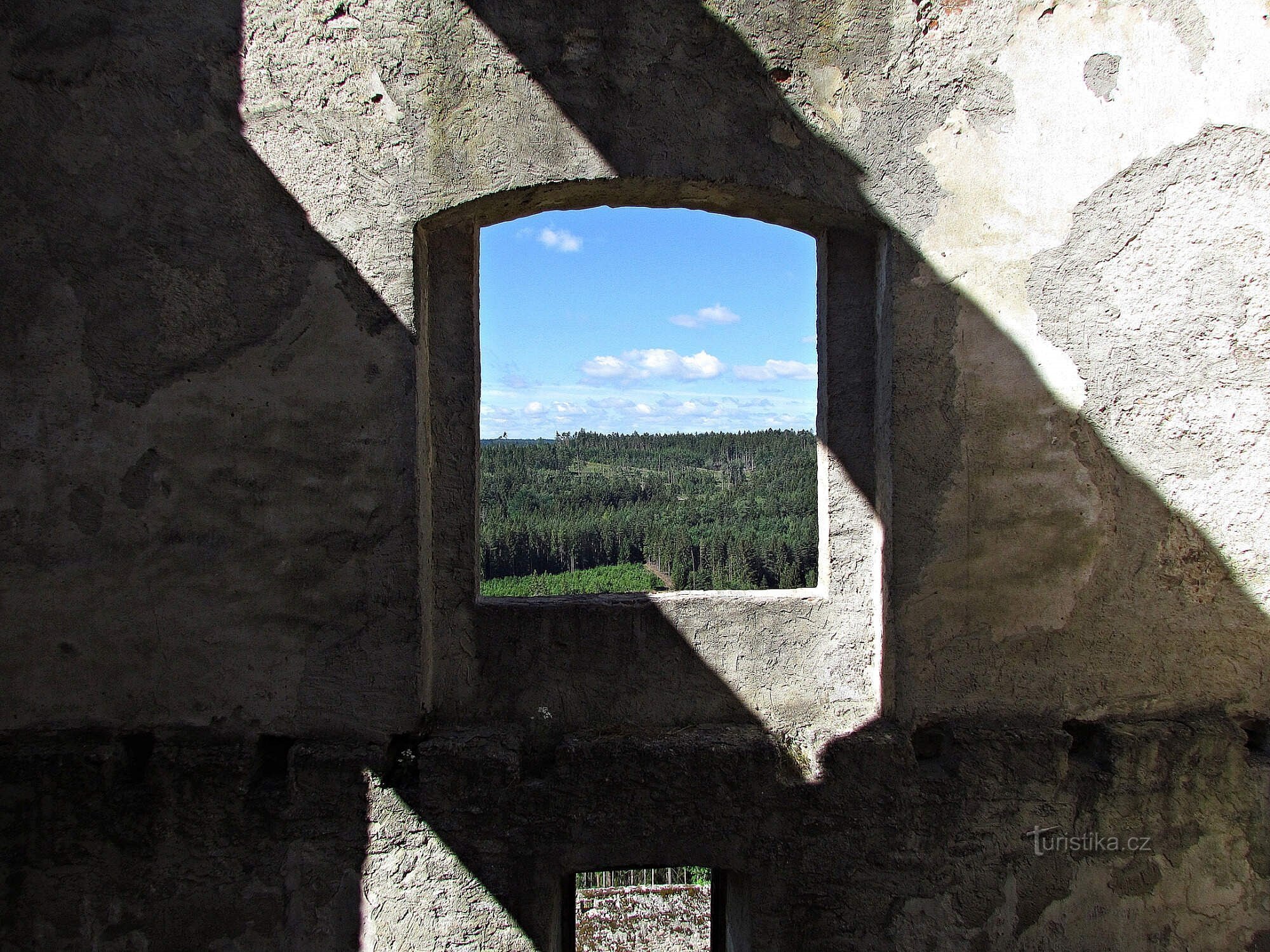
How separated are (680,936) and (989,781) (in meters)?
3.04

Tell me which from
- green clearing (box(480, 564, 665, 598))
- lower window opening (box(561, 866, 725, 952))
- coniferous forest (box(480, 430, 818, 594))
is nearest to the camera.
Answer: lower window opening (box(561, 866, 725, 952))

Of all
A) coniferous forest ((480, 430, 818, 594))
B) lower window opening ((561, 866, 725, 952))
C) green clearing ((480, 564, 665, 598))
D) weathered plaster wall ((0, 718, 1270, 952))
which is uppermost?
coniferous forest ((480, 430, 818, 594))

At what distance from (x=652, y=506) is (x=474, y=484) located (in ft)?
57.2

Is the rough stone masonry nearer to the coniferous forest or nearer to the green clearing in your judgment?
the coniferous forest

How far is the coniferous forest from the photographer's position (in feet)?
41.3

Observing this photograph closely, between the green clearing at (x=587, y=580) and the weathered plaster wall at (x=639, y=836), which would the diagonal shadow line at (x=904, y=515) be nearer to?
the weathered plaster wall at (x=639, y=836)

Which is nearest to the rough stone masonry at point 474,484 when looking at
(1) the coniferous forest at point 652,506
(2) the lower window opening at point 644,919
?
(2) the lower window opening at point 644,919

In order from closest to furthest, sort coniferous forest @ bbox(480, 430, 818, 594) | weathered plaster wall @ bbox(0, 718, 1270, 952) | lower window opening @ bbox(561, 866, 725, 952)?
weathered plaster wall @ bbox(0, 718, 1270, 952)
lower window opening @ bbox(561, 866, 725, 952)
coniferous forest @ bbox(480, 430, 818, 594)

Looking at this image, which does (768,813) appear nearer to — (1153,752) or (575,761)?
(575,761)

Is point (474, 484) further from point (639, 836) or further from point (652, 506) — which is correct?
point (652, 506)

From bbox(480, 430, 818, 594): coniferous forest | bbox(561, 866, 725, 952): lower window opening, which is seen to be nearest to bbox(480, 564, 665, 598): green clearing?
bbox(480, 430, 818, 594): coniferous forest

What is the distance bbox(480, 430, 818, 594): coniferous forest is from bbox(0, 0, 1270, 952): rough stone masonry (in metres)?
6.49

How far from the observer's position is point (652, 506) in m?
20.2

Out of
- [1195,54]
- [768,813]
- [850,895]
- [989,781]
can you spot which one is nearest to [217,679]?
[768,813]
